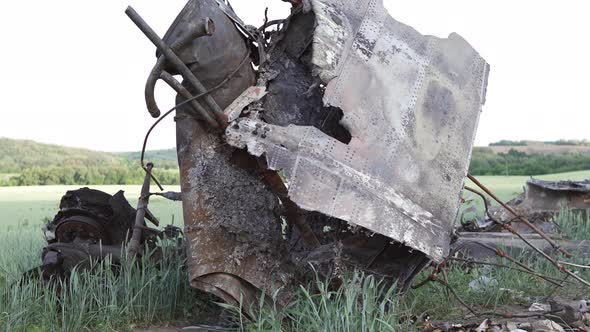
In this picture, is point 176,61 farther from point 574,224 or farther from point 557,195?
point 557,195

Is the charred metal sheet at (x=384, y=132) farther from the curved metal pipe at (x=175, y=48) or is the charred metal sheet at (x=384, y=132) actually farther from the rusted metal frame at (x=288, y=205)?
the curved metal pipe at (x=175, y=48)

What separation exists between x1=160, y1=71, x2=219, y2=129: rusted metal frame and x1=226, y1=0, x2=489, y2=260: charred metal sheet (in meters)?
0.29

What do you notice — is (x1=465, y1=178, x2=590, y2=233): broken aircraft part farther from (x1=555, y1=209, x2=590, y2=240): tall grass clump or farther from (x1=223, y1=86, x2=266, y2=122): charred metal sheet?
(x1=223, y1=86, x2=266, y2=122): charred metal sheet

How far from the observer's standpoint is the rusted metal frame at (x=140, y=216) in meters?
7.15

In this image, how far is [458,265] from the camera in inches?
362

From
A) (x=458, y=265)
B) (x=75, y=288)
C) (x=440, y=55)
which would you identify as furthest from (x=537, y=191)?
(x=75, y=288)

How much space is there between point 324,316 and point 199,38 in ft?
8.69

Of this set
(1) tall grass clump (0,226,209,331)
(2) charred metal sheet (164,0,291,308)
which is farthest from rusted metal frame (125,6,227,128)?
(1) tall grass clump (0,226,209,331)

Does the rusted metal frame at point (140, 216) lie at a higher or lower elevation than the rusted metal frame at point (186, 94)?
lower

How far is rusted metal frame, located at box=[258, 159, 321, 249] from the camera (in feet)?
19.3

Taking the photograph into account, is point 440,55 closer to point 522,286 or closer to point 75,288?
point 522,286

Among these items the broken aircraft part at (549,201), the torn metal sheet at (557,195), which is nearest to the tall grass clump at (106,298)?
the broken aircraft part at (549,201)

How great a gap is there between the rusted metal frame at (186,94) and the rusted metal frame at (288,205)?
0.61 meters

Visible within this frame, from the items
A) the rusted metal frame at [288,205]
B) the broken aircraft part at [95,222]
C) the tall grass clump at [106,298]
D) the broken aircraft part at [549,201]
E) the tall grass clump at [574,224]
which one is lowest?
the tall grass clump at [106,298]
